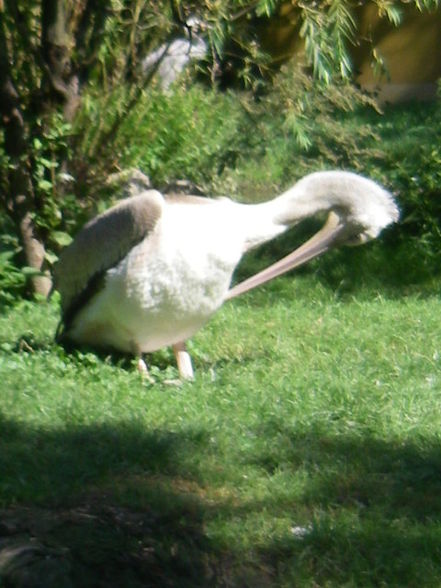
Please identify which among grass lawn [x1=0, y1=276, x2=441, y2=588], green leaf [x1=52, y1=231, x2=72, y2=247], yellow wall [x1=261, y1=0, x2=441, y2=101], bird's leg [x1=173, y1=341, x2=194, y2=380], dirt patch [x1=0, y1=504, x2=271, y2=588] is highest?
dirt patch [x1=0, y1=504, x2=271, y2=588]

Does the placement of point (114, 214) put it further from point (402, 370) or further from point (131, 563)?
point (131, 563)

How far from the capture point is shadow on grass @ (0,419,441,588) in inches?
173

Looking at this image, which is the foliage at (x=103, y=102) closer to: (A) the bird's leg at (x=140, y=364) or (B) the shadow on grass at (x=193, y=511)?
(A) the bird's leg at (x=140, y=364)

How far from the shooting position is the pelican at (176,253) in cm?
681

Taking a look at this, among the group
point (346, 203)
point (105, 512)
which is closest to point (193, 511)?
point (105, 512)

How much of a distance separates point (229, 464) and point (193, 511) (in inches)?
23.1

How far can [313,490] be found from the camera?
538cm

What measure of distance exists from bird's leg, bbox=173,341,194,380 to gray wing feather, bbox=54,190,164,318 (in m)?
0.62

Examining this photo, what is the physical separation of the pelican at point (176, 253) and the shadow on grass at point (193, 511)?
1.08 metres

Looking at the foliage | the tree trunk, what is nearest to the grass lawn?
the tree trunk

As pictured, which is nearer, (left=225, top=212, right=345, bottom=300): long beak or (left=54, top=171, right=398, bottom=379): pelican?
(left=54, top=171, right=398, bottom=379): pelican

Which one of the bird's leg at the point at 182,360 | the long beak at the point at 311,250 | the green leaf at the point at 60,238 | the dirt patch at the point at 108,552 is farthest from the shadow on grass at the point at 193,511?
the green leaf at the point at 60,238

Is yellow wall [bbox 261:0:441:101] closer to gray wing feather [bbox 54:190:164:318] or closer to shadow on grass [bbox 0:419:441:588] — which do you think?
gray wing feather [bbox 54:190:164:318]

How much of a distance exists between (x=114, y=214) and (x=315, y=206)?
1161 mm
